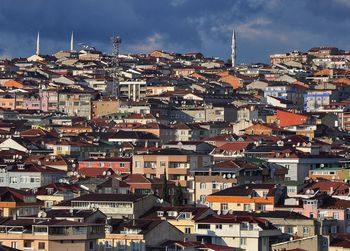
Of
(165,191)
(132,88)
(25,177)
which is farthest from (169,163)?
(132,88)

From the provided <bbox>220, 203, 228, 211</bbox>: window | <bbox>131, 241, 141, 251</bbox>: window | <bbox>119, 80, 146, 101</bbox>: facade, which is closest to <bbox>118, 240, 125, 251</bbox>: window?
<bbox>131, 241, 141, 251</bbox>: window

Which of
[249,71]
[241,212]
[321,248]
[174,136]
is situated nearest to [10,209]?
[241,212]

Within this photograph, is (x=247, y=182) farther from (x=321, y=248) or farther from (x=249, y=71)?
(x=249, y=71)

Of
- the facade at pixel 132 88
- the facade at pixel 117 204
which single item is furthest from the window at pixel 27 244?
the facade at pixel 132 88

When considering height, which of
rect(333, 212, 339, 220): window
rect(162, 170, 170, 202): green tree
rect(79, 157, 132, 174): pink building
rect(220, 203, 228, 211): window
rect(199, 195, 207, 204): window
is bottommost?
rect(333, 212, 339, 220): window

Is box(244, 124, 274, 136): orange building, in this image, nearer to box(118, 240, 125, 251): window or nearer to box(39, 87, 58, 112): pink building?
box(39, 87, 58, 112): pink building

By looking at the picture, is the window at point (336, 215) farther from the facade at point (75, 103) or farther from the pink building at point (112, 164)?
the facade at point (75, 103)
